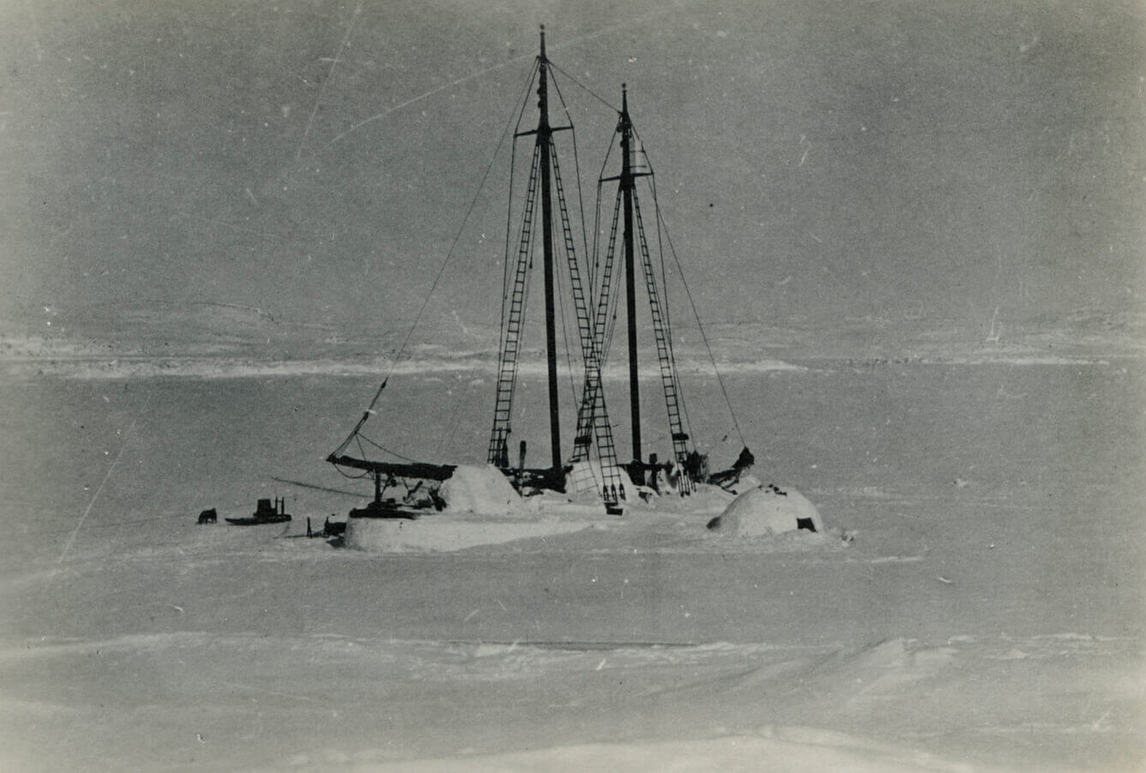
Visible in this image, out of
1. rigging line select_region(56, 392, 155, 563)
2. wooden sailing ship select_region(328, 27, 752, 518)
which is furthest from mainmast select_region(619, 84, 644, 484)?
rigging line select_region(56, 392, 155, 563)

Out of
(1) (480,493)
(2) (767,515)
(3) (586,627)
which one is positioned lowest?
(3) (586,627)

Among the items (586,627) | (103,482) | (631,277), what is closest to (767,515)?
(586,627)

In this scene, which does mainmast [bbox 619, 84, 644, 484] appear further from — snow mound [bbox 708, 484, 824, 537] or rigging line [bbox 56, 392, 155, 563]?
rigging line [bbox 56, 392, 155, 563]

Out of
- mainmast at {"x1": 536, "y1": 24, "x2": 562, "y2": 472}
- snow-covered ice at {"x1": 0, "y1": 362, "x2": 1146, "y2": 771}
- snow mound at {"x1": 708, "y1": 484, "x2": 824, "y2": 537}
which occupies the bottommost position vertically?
snow-covered ice at {"x1": 0, "y1": 362, "x2": 1146, "y2": 771}

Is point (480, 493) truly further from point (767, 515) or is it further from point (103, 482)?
point (103, 482)

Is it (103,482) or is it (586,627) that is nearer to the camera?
(586,627)

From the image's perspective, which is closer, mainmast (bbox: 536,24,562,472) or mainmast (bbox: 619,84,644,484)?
mainmast (bbox: 536,24,562,472)

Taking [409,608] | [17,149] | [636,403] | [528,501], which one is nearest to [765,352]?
[636,403]
